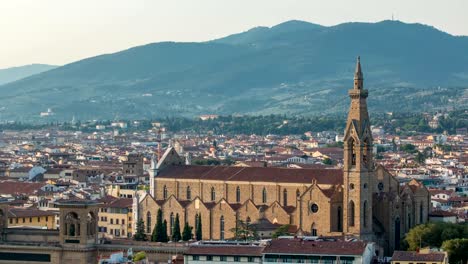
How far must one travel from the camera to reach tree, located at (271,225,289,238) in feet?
237

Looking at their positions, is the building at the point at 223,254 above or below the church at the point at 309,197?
below

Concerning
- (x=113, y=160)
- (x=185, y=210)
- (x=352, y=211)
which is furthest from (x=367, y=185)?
(x=113, y=160)

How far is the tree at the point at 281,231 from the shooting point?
72188 millimetres

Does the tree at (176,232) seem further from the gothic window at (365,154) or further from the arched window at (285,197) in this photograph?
the gothic window at (365,154)

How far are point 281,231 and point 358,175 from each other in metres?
4.93

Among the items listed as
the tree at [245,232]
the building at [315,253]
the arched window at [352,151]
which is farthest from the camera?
the arched window at [352,151]

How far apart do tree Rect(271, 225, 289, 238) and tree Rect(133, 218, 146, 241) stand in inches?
308

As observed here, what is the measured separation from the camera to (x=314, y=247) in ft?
198

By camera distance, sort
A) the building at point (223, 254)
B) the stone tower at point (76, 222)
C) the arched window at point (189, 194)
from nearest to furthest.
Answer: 1. the building at point (223, 254)
2. the stone tower at point (76, 222)
3. the arched window at point (189, 194)

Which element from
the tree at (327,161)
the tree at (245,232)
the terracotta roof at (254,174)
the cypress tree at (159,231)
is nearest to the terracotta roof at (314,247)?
the tree at (245,232)

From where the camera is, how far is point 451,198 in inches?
3971

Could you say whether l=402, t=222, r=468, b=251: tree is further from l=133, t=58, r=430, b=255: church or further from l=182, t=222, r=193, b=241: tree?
l=182, t=222, r=193, b=241: tree

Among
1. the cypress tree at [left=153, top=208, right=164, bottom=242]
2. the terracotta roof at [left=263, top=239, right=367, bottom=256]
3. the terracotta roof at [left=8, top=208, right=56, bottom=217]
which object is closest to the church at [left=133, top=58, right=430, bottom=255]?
the cypress tree at [left=153, top=208, right=164, bottom=242]

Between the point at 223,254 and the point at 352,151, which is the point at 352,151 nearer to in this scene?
the point at 352,151
